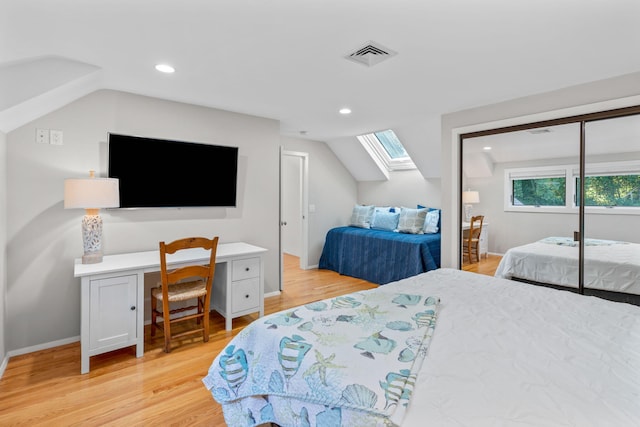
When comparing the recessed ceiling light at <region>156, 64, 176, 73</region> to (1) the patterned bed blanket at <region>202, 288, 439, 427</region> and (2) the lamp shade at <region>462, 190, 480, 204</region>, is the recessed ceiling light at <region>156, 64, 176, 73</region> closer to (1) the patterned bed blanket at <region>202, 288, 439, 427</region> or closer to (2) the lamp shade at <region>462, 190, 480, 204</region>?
(1) the patterned bed blanket at <region>202, 288, 439, 427</region>

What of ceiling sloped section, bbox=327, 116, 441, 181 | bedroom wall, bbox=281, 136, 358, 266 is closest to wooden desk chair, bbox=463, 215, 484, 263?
ceiling sloped section, bbox=327, 116, 441, 181

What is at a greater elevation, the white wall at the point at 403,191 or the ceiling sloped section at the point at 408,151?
the ceiling sloped section at the point at 408,151

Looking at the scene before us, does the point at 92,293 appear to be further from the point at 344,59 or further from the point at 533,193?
the point at 533,193

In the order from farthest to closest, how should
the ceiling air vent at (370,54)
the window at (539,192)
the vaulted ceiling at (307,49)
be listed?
the window at (539,192)
the ceiling air vent at (370,54)
the vaulted ceiling at (307,49)

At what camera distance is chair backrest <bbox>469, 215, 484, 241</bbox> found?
346 centimetres

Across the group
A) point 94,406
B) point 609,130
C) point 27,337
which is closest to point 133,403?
point 94,406

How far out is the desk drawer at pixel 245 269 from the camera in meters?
3.21

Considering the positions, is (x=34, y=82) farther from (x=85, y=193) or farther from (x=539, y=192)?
(x=539, y=192)

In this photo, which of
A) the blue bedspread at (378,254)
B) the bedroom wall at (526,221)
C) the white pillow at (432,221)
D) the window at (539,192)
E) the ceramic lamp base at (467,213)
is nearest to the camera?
the bedroom wall at (526,221)

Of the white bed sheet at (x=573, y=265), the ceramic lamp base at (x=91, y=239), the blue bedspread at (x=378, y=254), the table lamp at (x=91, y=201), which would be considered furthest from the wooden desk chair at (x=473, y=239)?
the ceramic lamp base at (x=91, y=239)

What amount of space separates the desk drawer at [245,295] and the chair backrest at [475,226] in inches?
90.1

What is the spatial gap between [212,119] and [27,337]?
253 cm

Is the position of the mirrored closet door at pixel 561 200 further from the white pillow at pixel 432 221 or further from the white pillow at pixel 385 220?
the white pillow at pixel 385 220

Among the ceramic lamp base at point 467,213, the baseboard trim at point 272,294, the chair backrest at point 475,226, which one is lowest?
the baseboard trim at point 272,294
